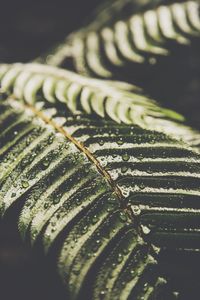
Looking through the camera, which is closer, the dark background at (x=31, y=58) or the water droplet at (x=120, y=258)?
the water droplet at (x=120, y=258)

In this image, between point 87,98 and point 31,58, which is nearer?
point 87,98

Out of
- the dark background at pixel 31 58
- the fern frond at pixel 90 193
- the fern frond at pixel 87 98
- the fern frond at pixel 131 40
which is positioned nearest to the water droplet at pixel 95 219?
the fern frond at pixel 90 193

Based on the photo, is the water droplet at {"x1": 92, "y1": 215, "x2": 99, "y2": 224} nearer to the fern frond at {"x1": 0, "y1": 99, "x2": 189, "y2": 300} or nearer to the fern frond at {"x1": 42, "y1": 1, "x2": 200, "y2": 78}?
the fern frond at {"x1": 0, "y1": 99, "x2": 189, "y2": 300}

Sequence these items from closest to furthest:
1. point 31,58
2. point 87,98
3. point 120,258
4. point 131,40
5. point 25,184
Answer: point 120,258 < point 25,184 < point 87,98 < point 131,40 < point 31,58

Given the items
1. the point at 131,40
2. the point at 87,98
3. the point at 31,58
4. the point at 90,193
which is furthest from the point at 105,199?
the point at 31,58

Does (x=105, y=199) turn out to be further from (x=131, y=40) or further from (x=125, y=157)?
(x=131, y=40)

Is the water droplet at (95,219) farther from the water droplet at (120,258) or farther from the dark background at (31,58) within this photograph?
the dark background at (31,58)

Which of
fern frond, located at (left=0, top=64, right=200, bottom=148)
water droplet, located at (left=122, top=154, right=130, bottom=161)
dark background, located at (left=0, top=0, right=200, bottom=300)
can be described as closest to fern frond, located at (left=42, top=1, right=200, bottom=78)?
Answer: dark background, located at (left=0, top=0, right=200, bottom=300)
